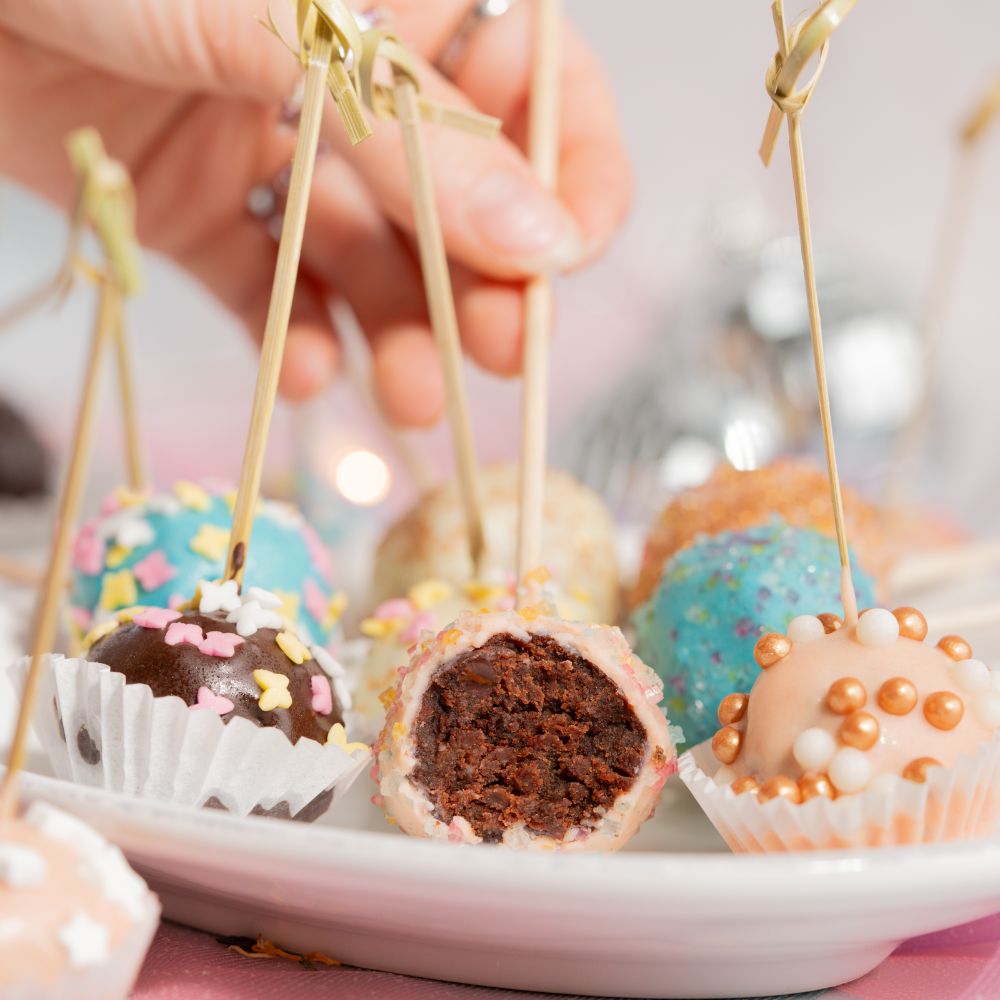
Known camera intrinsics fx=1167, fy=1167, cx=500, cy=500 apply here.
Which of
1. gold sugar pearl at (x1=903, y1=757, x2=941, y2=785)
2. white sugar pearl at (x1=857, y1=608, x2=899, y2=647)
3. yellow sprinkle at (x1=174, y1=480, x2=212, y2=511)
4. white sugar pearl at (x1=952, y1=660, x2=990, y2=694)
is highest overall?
white sugar pearl at (x1=857, y1=608, x2=899, y2=647)

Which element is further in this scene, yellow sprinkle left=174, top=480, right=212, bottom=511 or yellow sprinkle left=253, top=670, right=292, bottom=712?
yellow sprinkle left=174, top=480, right=212, bottom=511

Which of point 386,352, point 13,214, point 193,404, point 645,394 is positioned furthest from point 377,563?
point 13,214

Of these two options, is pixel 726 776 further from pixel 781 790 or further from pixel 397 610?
pixel 397 610

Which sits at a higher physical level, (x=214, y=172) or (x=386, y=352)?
(x=214, y=172)

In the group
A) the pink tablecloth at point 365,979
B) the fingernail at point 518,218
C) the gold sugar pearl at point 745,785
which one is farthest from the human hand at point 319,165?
the pink tablecloth at point 365,979

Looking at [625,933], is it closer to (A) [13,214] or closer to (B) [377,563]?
(B) [377,563]

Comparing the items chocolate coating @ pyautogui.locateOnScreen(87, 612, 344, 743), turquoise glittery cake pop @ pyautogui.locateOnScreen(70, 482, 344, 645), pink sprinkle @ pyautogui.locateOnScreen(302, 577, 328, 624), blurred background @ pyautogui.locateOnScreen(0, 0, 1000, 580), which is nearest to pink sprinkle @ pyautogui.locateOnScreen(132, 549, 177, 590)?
turquoise glittery cake pop @ pyautogui.locateOnScreen(70, 482, 344, 645)

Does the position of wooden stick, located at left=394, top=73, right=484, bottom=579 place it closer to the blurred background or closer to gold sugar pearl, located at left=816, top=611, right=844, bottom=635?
gold sugar pearl, located at left=816, top=611, right=844, bottom=635
